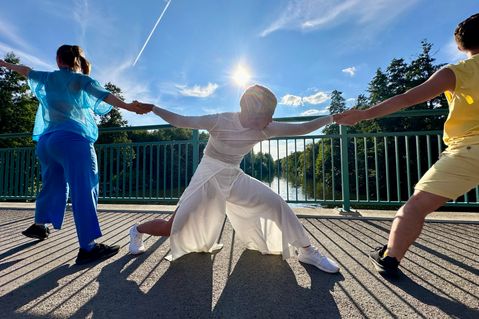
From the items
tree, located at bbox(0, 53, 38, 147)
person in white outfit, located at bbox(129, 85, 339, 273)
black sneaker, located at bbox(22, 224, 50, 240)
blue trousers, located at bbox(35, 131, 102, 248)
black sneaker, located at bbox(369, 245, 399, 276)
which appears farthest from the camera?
tree, located at bbox(0, 53, 38, 147)

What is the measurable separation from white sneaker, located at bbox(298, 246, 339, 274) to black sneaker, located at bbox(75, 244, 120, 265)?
1.44 meters

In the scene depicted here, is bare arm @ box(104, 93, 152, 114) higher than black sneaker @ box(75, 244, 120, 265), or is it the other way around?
bare arm @ box(104, 93, 152, 114)

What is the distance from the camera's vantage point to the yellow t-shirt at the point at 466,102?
5.03 ft

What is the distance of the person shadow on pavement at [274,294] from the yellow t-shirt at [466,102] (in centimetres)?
109

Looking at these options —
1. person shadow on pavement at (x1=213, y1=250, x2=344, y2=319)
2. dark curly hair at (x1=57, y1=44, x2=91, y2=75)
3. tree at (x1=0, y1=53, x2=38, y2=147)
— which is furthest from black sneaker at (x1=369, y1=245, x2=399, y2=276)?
tree at (x1=0, y1=53, x2=38, y2=147)

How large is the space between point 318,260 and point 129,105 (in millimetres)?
1827

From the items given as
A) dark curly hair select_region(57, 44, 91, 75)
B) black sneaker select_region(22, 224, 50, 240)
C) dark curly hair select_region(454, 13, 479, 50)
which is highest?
dark curly hair select_region(57, 44, 91, 75)

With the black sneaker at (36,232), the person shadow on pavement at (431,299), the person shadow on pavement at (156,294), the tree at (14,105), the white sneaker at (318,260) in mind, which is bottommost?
the person shadow on pavement at (431,299)

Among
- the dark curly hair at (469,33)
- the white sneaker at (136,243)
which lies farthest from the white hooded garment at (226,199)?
the dark curly hair at (469,33)

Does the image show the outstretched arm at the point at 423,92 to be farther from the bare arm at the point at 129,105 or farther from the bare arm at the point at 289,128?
the bare arm at the point at 129,105

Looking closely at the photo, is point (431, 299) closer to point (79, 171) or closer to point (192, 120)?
point (192, 120)

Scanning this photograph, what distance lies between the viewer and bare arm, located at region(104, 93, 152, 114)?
2.18 meters

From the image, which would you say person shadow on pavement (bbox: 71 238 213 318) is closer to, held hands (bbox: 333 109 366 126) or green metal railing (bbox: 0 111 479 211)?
held hands (bbox: 333 109 366 126)

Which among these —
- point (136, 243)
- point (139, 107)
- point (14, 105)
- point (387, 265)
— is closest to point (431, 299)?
point (387, 265)
